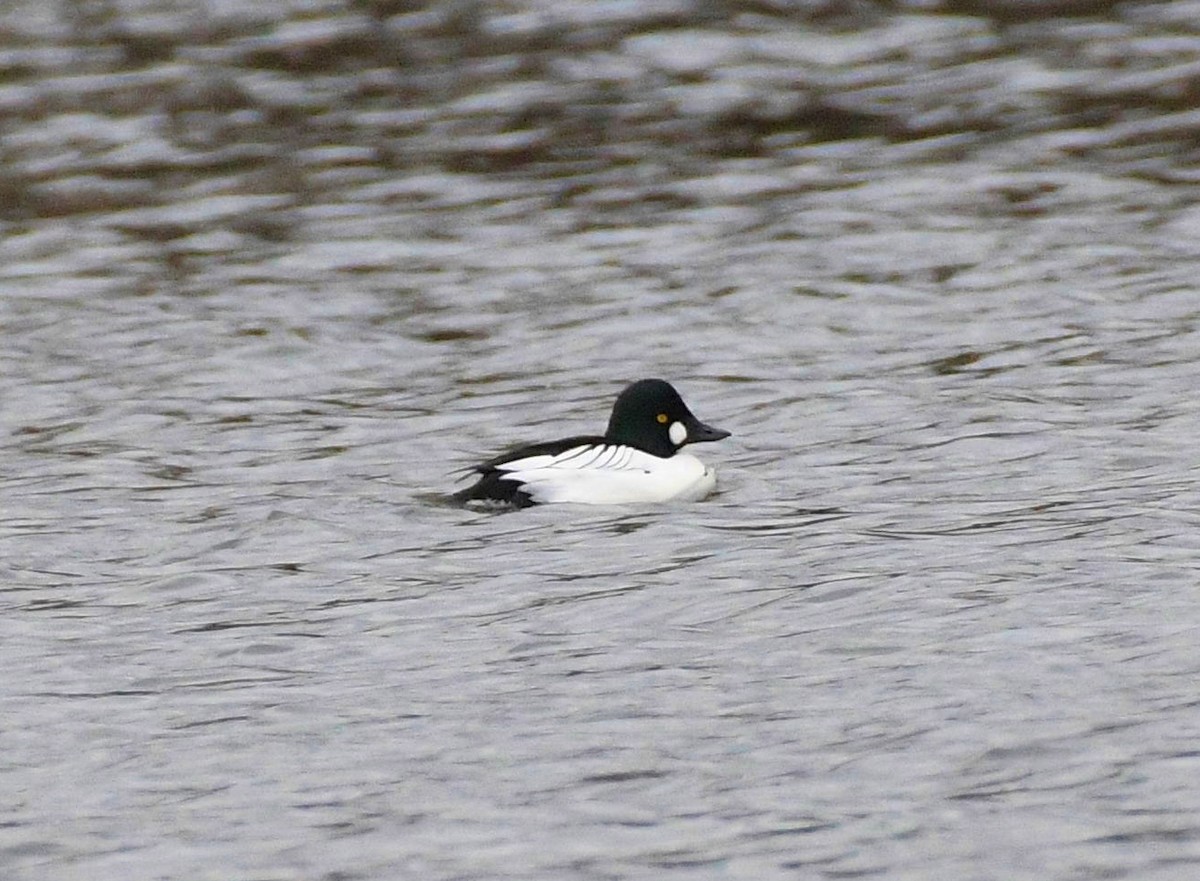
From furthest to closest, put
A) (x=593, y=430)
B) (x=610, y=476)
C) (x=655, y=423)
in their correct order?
(x=593, y=430) → (x=655, y=423) → (x=610, y=476)

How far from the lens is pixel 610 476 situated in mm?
12508

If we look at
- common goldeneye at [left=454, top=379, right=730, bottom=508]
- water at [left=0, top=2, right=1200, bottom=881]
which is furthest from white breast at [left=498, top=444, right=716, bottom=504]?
water at [left=0, top=2, right=1200, bottom=881]

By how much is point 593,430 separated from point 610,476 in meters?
1.92

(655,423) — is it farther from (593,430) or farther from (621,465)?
(593,430)

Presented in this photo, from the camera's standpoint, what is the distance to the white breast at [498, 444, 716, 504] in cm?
1218

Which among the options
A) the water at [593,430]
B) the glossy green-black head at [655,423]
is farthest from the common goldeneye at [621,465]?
the water at [593,430]

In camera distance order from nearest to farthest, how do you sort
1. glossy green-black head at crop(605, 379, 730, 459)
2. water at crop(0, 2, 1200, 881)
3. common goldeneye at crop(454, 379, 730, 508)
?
1. water at crop(0, 2, 1200, 881)
2. common goldeneye at crop(454, 379, 730, 508)
3. glossy green-black head at crop(605, 379, 730, 459)

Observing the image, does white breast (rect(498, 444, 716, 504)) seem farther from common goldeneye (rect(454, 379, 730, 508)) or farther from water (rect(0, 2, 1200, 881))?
water (rect(0, 2, 1200, 881))

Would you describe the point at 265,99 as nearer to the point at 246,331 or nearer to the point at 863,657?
the point at 246,331

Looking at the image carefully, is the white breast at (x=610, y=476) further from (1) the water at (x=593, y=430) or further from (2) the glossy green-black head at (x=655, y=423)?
(1) the water at (x=593, y=430)

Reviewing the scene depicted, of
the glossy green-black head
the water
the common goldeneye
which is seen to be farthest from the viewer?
the glossy green-black head

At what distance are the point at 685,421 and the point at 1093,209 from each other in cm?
636

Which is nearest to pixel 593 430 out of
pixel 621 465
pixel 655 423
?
pixel 655 423

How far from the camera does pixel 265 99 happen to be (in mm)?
23188
